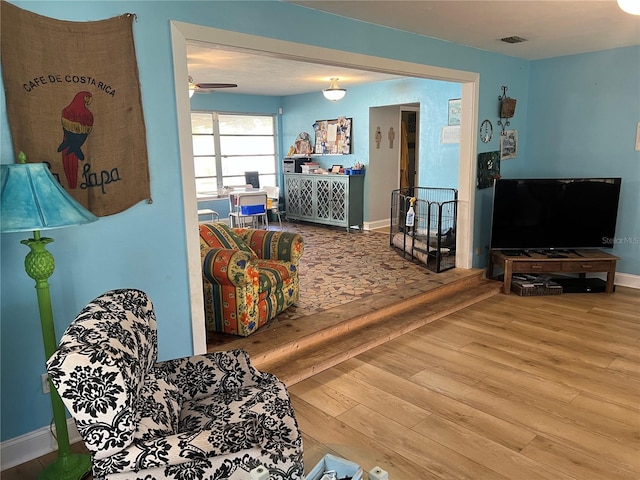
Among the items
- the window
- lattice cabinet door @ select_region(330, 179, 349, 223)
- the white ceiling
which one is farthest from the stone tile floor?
the window

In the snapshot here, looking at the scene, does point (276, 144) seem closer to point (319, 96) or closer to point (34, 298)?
point (319, 96)

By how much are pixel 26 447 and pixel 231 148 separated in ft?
22.7

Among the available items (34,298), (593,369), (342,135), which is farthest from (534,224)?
(34,298)

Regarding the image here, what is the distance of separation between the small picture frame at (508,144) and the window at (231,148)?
502cm

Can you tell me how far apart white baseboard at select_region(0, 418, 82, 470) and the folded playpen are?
12.6 feet

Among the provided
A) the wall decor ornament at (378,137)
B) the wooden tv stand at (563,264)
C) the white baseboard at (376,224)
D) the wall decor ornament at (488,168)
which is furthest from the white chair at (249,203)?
the wooden tv stand at (563,264)

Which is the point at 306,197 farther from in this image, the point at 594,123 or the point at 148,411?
the point at 148,411

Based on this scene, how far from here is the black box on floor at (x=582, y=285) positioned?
4785mm

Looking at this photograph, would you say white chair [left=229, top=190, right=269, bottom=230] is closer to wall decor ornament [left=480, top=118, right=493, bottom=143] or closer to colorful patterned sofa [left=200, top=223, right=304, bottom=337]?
colorful patterned sofa [left=200, top=223, right=304, bottom=337]

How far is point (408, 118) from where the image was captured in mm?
8242

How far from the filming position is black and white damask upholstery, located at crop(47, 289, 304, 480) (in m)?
1.38

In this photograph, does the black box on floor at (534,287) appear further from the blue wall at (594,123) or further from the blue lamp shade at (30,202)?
the blue lamp shade at (30,202)

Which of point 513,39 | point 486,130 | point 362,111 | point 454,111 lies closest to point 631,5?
point 513,39

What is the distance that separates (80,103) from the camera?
2.22 m
